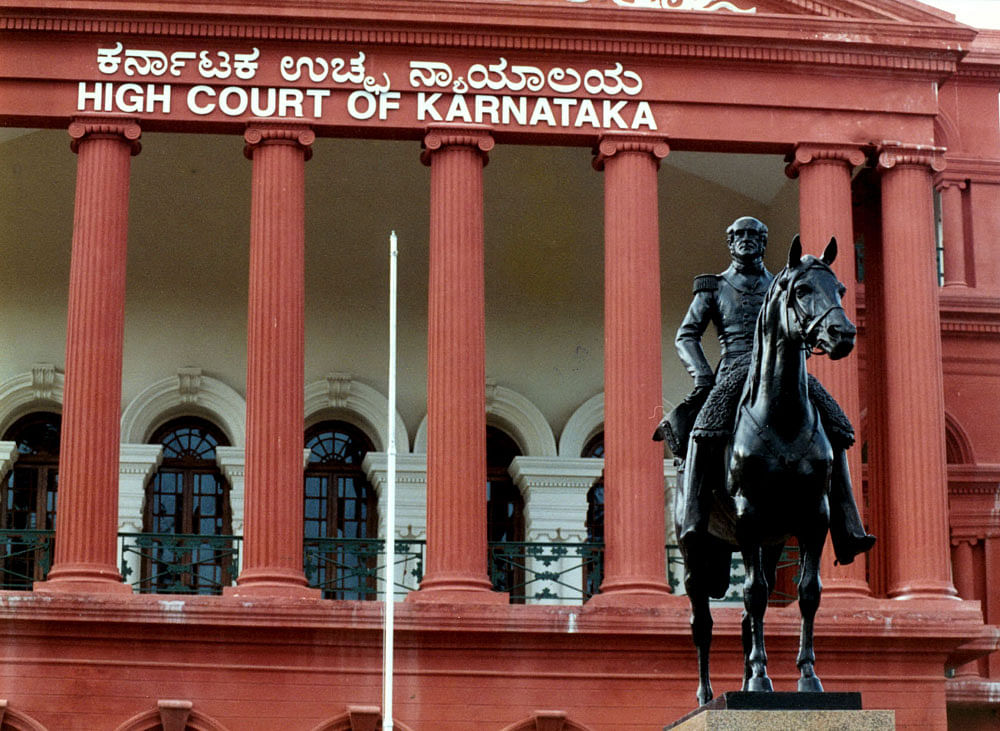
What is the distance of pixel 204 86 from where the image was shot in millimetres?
26844

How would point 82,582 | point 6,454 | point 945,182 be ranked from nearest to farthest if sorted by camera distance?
1. point 82,582
2. point 6,454
3. point 945,182

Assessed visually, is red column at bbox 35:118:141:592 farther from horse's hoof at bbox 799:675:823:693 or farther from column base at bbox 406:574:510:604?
horse's hoof at bbox 799:675:823:693

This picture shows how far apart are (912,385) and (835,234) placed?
→ 212 cm

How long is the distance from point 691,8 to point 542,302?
6.36m

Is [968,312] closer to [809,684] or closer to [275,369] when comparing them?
[275,369]

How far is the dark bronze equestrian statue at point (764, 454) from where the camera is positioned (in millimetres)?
12641

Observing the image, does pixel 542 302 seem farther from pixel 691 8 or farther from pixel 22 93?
pixel 22 93

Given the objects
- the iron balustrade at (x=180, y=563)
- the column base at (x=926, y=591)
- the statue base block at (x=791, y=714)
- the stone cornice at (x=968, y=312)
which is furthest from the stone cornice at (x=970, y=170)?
the statue base block at (x=791, y=714)

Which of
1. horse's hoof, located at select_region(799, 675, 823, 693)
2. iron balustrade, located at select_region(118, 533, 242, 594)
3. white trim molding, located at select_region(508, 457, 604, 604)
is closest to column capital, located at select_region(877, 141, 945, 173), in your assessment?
white trim molding, located at select_region(508, 457, 604, 604)

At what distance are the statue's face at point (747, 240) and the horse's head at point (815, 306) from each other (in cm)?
176

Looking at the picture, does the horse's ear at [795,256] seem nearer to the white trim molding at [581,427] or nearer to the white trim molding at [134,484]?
the white trim molding at [134,484]

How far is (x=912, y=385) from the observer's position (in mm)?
26734

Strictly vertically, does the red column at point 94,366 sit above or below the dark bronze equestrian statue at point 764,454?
above

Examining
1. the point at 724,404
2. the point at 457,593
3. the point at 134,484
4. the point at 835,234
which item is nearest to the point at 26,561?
the point at 134,484
